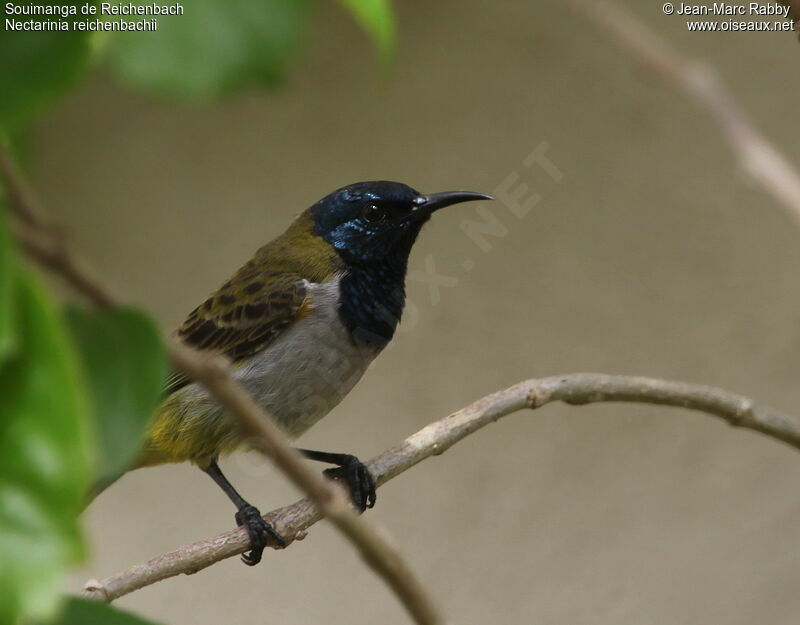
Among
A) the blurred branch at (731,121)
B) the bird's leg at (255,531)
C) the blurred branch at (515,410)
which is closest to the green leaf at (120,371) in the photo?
the blurred branch at (731,121)

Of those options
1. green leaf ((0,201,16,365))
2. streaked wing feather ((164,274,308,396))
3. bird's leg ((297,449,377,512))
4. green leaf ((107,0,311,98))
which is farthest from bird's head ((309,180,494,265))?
green leaf ((0,201,16,365))

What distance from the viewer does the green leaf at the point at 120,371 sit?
43 centimetres

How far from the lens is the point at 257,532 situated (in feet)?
5.78

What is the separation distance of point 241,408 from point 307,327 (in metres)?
1.52

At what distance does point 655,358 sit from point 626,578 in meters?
0.72

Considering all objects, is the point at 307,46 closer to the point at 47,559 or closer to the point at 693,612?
the point at 693,612

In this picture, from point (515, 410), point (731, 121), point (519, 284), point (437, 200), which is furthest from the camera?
point (519, 284)

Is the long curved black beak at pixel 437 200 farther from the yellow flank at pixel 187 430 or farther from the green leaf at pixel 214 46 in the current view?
the green leaf at pixel 214 46

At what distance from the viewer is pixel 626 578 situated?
3.46 meters

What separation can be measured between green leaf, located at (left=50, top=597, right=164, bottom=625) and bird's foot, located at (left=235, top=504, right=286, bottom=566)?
3.81 ft

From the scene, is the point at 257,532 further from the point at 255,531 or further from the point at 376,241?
the point at 376,241

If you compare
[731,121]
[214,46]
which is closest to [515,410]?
[214,46]

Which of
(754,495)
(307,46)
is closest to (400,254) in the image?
(307,46)

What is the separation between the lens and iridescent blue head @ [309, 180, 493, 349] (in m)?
2.01
